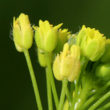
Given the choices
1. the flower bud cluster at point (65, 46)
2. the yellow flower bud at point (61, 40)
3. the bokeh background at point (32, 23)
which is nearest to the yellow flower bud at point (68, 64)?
the flower bud cluster at point (65, 46)

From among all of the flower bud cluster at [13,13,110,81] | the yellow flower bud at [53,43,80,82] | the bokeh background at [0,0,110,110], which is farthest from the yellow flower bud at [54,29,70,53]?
the bokeh background at [0,0,110,110]

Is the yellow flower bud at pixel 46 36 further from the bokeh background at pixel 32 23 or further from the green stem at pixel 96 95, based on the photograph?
the bokeh background at pixel 32 23

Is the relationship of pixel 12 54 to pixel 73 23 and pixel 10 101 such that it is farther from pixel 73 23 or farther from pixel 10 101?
pixel 73 23

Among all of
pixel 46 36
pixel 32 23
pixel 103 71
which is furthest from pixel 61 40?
pixel 32 23

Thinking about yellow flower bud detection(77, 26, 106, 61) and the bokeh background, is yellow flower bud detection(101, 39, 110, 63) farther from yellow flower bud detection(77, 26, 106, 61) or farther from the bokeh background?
the bokeh background

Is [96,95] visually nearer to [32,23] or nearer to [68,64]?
[68,64]
